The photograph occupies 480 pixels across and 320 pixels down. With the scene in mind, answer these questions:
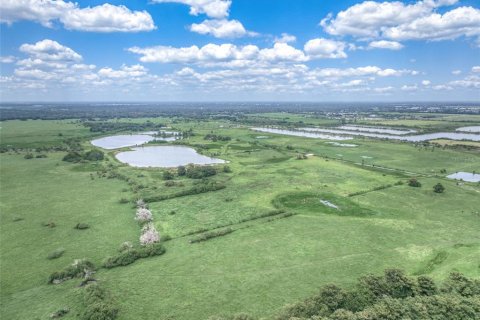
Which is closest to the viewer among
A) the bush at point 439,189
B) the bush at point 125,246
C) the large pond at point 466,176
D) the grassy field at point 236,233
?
the grassy field at point 236,233

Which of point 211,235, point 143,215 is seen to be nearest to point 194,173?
point 143,215

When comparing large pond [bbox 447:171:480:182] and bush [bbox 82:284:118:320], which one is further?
large pond [bbox 447:171:480:182]

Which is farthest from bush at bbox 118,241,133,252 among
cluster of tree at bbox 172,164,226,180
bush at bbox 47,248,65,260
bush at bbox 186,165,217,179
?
bush at bbox 186,165,217,179

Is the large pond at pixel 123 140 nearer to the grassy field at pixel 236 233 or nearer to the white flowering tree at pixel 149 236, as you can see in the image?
the grassy field at pixel 236 233

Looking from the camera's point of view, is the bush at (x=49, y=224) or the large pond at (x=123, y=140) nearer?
the bush at (x=49, y=224)

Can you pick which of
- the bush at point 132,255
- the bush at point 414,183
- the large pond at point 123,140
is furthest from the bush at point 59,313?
the large pond at point 123,140

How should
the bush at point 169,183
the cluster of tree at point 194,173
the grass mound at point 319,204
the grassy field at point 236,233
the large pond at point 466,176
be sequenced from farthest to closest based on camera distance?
the cluster of tree at point 194,173, the large pond at point 466,176, the bush at point 169,183, the grass mound at point 319,204, the grassy field at point 236,233

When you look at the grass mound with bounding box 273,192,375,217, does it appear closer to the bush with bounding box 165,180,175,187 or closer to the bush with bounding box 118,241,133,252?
the bush with bounding box 165,180,175,187

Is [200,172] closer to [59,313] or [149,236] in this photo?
[149,236]
